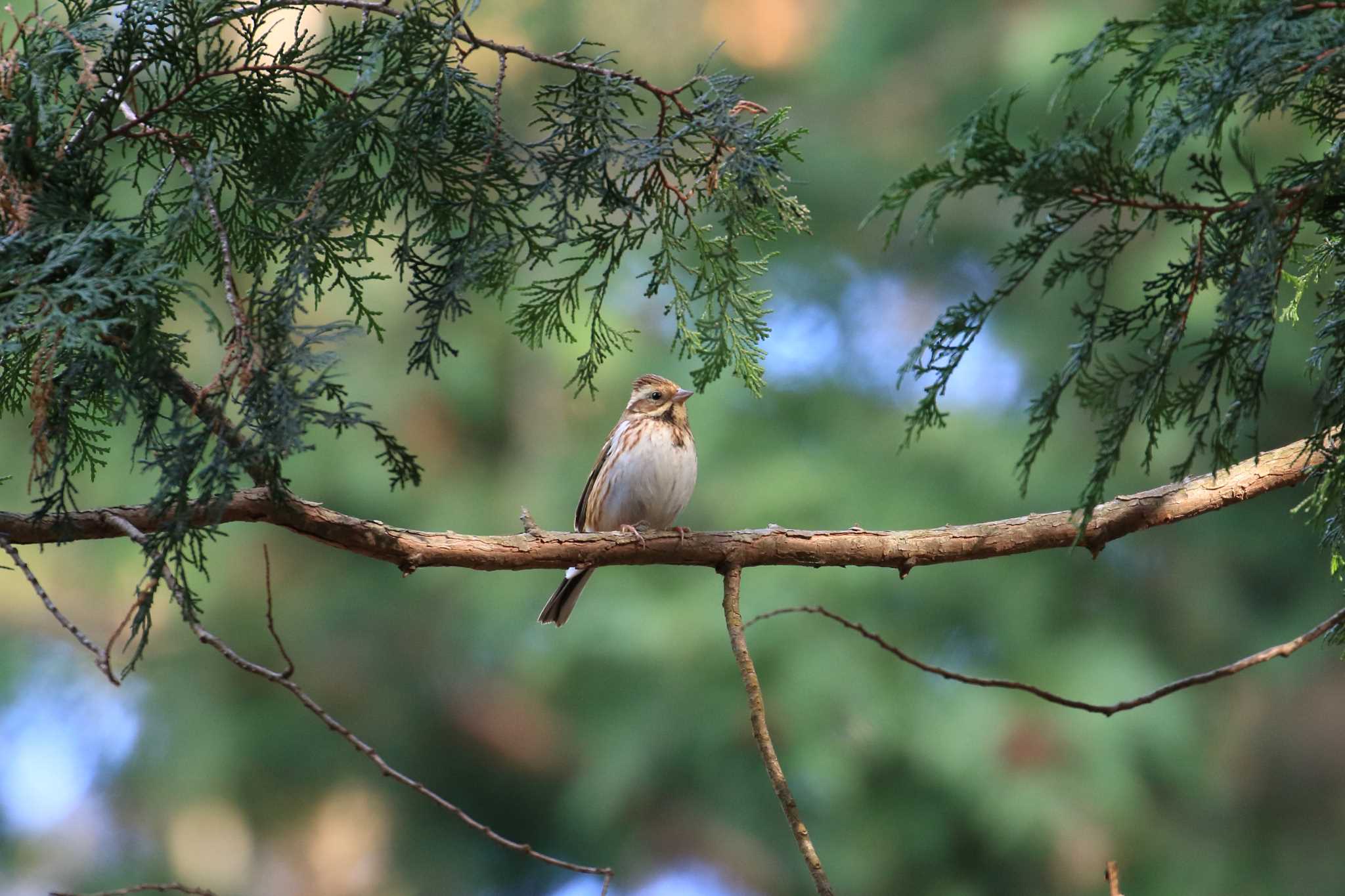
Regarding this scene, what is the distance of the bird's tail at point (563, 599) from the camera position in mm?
4785

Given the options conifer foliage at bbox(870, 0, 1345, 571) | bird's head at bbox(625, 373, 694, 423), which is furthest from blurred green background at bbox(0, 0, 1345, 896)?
conifer foliage at bbox(870, 0, 1345, 571)

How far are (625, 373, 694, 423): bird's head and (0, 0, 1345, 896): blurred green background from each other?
2333mm

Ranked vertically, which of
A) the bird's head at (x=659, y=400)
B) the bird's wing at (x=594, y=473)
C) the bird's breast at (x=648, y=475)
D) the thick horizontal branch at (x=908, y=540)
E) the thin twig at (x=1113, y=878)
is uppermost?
the bird's head at (x=659, y=400)

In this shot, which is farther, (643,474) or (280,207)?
(643,474)

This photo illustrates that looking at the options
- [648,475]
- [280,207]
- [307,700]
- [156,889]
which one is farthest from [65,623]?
[648,475]

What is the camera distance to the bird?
4734 mm

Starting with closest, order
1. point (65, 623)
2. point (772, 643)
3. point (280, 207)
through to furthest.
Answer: point (65, 623) → point (280, 207) → point (772, 643)

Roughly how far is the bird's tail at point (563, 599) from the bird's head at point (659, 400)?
705 mm

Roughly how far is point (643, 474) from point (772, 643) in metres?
3.88

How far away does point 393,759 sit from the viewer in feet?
33.4

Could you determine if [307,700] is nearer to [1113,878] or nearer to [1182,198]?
[1113,878]

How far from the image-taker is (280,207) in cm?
246

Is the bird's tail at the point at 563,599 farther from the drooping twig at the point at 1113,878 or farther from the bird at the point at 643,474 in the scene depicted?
the drooping twig at the point at 1113,878

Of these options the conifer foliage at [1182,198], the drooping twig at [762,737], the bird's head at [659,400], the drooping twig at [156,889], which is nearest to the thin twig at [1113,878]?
the drooping twig at [762,737]
